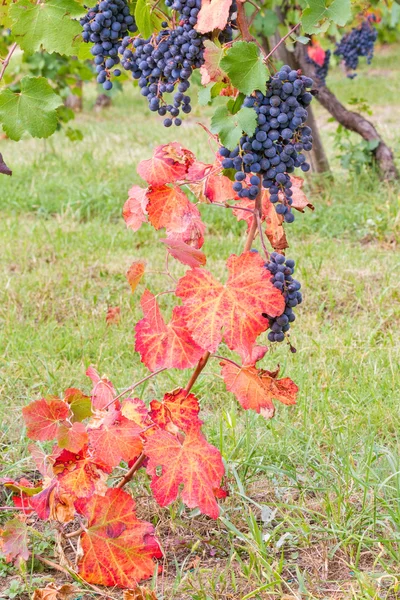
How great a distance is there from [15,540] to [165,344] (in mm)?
592

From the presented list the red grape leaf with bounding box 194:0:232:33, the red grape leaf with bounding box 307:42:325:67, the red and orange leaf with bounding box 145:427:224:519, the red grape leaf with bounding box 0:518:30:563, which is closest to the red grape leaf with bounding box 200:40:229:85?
the red grape leaf with bounding box 194:0:232:33

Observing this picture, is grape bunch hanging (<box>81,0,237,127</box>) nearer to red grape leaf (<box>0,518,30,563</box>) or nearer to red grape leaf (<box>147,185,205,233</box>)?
red grape leaf (<box>147,185,205,233</box>)

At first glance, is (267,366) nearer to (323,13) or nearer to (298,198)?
(298,198)

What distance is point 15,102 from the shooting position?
6.10 feet

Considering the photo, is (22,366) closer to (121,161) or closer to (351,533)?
(351,533)

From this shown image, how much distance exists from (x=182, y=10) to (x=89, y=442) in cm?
96

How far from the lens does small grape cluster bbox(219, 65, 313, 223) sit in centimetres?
153

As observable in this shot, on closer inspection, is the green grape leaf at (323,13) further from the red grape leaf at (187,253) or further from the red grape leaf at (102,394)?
the red grape leaf at (102,394)

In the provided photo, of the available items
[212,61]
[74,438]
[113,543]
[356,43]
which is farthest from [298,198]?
[356,43]

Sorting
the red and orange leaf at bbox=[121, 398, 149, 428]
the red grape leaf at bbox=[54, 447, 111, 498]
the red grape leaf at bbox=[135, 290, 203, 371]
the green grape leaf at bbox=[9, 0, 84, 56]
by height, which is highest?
the green grape leaf at bbox=[9, 0, 84, 56]

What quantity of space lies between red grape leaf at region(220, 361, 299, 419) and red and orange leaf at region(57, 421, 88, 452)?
0.34 metres

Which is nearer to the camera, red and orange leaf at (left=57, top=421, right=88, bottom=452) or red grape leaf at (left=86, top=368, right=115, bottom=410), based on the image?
red and orange leaf at (left=57, top=421, right=88, bottom=452)

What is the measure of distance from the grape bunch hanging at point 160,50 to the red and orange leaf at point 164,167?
0.22 ft

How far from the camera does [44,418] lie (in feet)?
6.01
